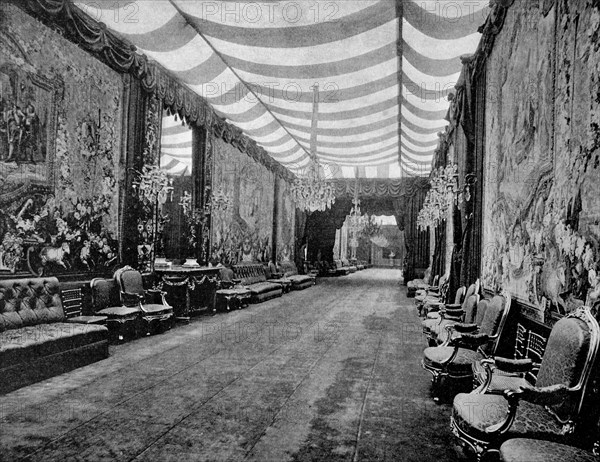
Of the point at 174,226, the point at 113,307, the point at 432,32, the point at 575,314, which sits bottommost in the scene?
the point at 113,307

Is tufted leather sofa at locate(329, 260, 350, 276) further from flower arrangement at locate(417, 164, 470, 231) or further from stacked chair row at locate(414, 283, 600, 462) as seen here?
stacked chair row at locate(414, 283, 600, 462)

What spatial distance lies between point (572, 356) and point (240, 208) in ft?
30.3

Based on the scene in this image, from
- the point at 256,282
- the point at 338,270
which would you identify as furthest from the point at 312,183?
the point at 338,270

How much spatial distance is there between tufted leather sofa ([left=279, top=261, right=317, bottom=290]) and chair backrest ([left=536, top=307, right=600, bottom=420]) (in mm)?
10518

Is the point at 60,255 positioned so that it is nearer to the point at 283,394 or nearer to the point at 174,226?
the point at 283,394

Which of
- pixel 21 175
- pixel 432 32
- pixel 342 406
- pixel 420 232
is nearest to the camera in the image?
pixel 342 406

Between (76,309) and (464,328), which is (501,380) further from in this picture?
(76,309)

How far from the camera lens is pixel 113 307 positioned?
5.86 meters

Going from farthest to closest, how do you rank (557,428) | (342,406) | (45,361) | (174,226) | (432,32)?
(174,226), (432,32), (45,361), (342,406), (557,428)

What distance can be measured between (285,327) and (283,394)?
10.5 feet

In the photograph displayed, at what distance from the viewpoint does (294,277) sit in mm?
13758

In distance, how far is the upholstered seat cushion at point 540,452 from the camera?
6.04 ft

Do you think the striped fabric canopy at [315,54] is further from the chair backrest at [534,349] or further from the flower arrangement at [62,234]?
the chair backrest at [534,349]

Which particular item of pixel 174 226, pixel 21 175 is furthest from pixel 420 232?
pixel 21 175
